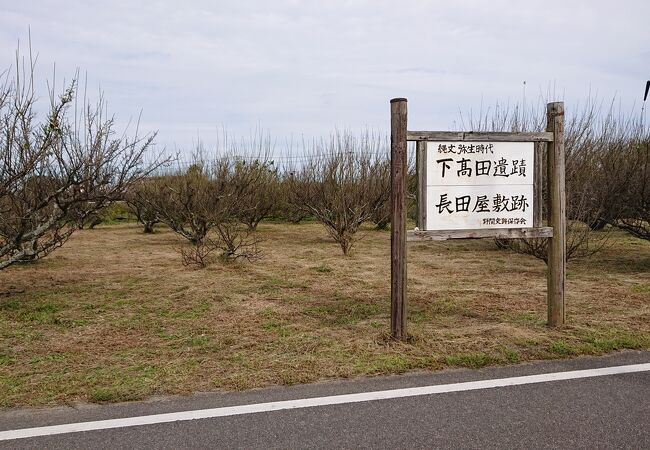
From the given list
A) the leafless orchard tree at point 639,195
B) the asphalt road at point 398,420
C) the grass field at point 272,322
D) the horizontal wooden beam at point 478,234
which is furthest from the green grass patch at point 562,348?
the leafless orchard tree at point 639,195

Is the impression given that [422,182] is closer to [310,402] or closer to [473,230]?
[473,230]

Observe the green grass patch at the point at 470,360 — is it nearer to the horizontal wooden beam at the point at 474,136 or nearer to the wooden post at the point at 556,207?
the wooden post at the point at 556,207

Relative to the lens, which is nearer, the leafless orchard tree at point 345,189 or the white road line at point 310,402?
the white road line at point 310,402

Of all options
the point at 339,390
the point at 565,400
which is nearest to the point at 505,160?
the point at 565,400

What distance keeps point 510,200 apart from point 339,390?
2288 millimetres

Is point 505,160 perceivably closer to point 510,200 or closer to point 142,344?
point 510,200

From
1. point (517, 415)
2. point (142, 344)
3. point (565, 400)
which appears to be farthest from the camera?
point (142, 344)

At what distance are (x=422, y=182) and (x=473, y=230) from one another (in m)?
0.60

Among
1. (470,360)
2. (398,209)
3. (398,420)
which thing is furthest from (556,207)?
(398,420)

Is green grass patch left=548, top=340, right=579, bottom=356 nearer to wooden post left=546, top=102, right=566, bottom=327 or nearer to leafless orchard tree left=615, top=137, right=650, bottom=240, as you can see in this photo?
wooden post left=546, top=102, right=566, bottom=327

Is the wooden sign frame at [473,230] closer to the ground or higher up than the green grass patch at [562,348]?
higher up

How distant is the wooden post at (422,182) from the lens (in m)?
4.33

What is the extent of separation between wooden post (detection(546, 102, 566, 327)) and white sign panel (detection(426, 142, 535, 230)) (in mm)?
220

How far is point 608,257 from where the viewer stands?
1005 cm
